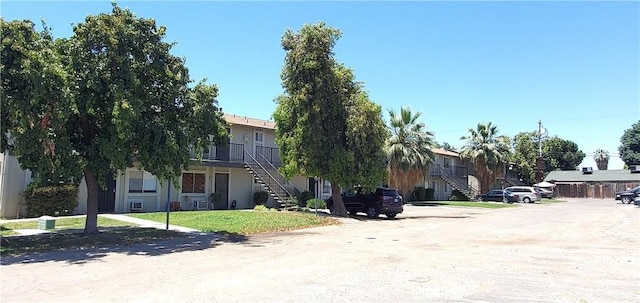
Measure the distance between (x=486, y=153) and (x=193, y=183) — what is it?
104 ft

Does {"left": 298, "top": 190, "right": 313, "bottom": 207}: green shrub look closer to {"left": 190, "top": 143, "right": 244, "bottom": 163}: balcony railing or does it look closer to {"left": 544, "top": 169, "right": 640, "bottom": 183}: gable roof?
{"left": 190, "top": 143, "right": 244, "bottom": 163}: balcony railing

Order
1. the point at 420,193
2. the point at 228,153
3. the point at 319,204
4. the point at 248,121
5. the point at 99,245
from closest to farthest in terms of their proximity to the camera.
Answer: the point at 99,245, the point at 319,204, the point at 228,153, the point at 248,121, the point at 420,193

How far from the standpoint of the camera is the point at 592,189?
60.3m

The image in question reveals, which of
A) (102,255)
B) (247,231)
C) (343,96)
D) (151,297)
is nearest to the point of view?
(151,297)

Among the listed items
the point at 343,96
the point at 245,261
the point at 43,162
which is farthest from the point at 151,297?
the point at 343,96

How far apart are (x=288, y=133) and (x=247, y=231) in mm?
8704

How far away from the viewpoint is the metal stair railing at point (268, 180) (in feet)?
88.5

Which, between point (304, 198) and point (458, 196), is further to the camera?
point (458, 196)

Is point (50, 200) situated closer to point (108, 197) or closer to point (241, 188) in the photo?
point (108, 197)

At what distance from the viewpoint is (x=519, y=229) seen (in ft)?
63.1

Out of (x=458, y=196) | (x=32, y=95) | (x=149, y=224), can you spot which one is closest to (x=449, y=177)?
(x=458, y=196)

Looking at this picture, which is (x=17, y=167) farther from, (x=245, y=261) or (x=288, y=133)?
(x=245, y=261)

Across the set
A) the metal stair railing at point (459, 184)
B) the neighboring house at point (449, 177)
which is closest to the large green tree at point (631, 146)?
the neighboring house at point (449, 177)

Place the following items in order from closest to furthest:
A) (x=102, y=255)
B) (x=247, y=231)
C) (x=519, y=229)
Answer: (x=102, y=255) < (x=247, y=231) < (x=519, y=229)
